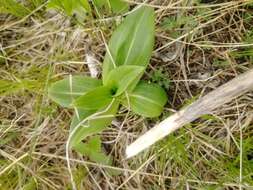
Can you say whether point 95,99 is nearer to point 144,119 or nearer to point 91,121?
point 91,121

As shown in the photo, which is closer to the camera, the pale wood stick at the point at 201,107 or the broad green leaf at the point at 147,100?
the pale wood stick at the point at 201,107

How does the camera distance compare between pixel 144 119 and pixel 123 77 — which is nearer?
pixel 123 77

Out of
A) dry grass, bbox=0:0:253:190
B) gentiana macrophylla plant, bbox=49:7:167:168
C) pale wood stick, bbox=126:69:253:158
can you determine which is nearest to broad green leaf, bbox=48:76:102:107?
gentiana macrophylla plant, bbox=49:7:167:168

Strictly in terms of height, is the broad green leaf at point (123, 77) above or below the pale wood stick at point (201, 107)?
above

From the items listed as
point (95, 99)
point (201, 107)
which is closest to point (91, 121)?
point (95, 99)

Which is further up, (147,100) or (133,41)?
(133,41)

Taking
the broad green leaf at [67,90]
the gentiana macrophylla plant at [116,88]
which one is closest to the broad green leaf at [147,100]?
the gentiana macrophylla plant at [116,88]

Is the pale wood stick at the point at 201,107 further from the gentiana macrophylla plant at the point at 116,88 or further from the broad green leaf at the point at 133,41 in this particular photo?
the broad green leaf at the point at 133,41
